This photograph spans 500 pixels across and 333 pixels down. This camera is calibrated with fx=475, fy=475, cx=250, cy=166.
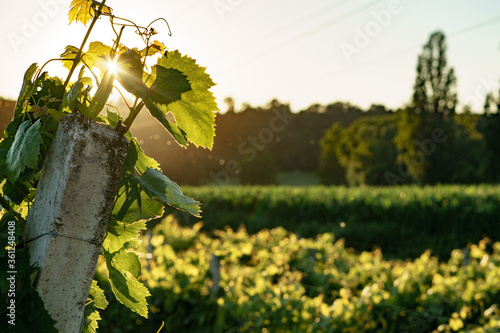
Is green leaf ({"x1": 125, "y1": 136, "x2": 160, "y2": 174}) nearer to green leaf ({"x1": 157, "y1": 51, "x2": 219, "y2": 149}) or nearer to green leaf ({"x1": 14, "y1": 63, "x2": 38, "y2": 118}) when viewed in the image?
green leaf ({"x1": 157, "y1": 51, "x2": 219, "y2": 149})

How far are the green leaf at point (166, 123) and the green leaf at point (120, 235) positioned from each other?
0.67 feet

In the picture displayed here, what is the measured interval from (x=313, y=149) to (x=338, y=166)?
7.90 m

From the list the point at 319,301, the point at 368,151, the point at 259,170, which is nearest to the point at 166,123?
the point at 319,301

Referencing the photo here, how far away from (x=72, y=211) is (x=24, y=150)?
0.45 feet

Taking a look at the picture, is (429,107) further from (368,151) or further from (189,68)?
(189,68)

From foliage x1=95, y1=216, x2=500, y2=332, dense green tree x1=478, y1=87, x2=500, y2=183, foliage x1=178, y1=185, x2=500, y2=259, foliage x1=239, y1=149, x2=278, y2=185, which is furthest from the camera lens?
foliage x1=239, y1=149, x2=278, y2=185

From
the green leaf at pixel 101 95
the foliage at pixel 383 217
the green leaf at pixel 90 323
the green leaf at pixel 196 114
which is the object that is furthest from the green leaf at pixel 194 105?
the foliage at pixel 383 217

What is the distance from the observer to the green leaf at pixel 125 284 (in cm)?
107

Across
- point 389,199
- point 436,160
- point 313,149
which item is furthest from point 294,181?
point 389,199

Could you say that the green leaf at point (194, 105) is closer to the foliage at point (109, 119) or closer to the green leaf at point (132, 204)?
the foliage at point (109, 119)

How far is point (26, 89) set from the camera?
3.05 feet

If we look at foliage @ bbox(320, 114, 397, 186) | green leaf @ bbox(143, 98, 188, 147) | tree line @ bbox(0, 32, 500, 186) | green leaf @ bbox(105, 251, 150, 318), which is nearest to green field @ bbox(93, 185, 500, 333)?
green leaf @ bbox(105, 251, 150, 318)

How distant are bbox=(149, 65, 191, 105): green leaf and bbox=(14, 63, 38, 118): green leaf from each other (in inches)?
9.6

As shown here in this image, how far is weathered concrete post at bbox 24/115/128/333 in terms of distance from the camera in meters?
0.82
